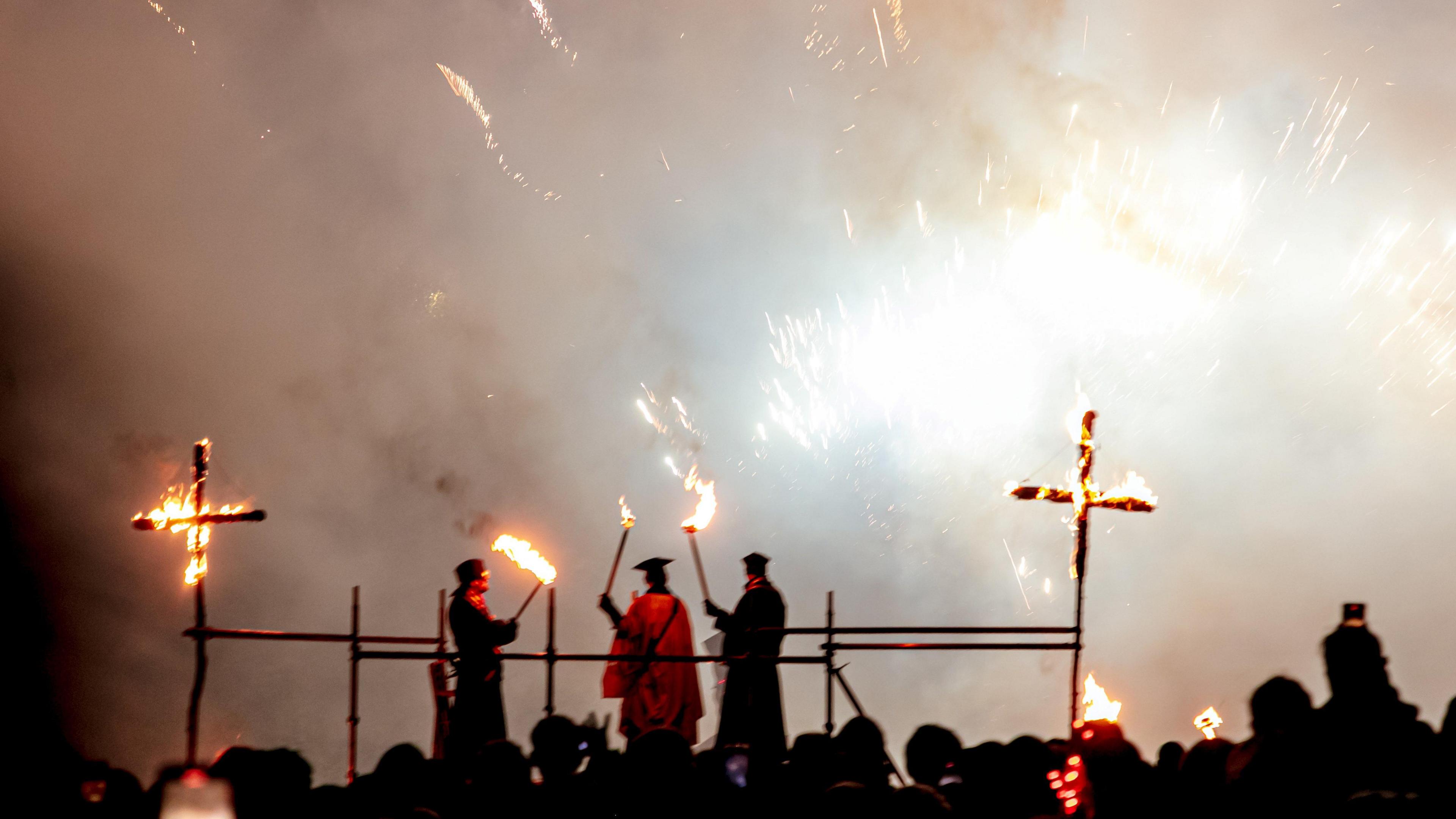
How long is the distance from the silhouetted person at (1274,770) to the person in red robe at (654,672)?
21.8 ft

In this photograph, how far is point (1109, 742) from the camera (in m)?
7.10

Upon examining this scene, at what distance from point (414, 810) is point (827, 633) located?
5165 mm

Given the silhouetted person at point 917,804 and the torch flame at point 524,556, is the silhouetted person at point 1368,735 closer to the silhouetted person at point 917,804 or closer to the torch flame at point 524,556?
the silhouetted person at point 917,804

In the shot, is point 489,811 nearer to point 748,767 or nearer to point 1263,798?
point 748,767

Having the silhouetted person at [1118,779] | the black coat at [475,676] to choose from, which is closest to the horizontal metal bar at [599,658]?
the black coat at [475,676]

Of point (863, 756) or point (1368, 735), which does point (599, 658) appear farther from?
point (1368, 735)

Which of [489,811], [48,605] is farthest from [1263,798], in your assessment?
[48,605]

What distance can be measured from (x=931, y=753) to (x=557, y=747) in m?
2.71

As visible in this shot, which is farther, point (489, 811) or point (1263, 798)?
point (489, 811)

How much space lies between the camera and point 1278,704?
6.89 meters

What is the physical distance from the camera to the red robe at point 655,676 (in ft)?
40.4

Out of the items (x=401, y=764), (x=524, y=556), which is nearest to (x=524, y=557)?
(x=524, y=556)

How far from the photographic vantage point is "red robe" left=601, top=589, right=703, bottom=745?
12305 mm

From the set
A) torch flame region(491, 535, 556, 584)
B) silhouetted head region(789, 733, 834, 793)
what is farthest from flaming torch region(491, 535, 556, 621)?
silhouetted head region(789, 733, 834, 793)
